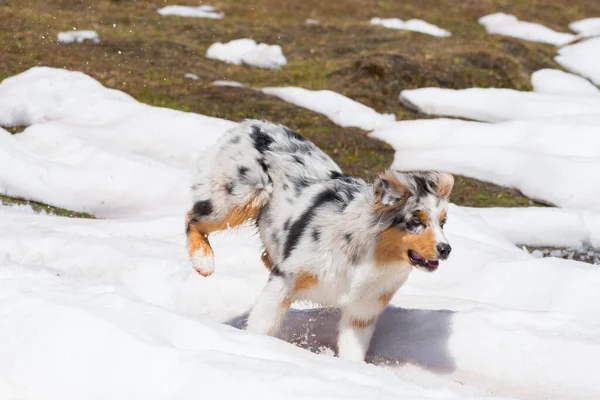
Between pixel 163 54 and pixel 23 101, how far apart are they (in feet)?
24.9

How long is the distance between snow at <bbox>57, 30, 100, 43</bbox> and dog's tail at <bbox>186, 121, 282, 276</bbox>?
16.3 metres

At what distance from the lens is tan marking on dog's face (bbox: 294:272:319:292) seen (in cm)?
707

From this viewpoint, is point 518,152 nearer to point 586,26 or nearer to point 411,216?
point 411,216

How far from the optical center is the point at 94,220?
37.6 feet

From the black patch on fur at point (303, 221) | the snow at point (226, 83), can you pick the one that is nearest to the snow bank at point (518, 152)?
the snow at point (226, 83)

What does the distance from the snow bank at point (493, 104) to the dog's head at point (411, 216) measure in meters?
12.2

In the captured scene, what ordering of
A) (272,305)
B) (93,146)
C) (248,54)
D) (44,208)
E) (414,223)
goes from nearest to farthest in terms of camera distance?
(414,223) → (272,305) → (44,208) → (93,146) → (248,54)

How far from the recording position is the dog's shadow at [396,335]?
25.8ft

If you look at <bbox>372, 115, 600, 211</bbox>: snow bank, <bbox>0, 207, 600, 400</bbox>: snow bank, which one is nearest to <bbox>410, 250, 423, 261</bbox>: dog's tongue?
<bbox>0, 207, 600, 400</bbox>: snow bank

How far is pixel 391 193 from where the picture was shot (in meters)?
6.66

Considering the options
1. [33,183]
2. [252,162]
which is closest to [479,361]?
[252,162]

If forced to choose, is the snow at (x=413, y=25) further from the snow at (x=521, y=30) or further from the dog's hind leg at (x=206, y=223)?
the dog's hind leg at (x=206, y=223)

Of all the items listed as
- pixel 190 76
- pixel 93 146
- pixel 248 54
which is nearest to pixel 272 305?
pixel 93 146

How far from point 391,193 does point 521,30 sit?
1142 inches
